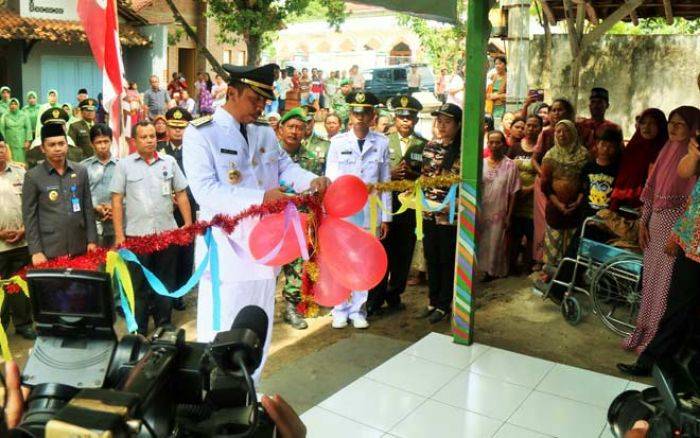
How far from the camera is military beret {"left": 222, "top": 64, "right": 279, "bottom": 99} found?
3114mm

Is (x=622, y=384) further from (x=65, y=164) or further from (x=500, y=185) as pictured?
(x=65, y=164)

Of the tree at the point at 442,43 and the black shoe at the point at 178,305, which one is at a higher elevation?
the tree at the point at 442,43

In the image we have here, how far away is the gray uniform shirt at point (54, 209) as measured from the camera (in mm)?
4457

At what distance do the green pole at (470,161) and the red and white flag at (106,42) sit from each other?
2287mm

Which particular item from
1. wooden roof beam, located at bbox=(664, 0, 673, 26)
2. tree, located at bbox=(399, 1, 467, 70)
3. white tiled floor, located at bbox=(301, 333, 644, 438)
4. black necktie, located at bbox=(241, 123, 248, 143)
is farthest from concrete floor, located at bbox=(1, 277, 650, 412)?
tree, located at bbox=(399, 1, 467, 70)

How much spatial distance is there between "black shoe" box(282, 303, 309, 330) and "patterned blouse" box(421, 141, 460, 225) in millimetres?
1368

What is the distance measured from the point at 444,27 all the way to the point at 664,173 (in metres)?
19.8

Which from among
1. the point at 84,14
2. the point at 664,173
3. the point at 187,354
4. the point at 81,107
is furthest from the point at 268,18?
the point at 187,354

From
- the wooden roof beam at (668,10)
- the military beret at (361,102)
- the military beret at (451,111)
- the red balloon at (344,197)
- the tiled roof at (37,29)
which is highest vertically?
the tiled roof at (37,29)

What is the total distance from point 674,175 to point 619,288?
1147 mm

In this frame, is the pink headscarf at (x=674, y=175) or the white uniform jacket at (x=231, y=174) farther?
the pink headscarf at (x=674, y=175)

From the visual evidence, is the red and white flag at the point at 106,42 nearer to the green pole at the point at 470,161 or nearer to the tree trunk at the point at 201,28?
the green pole at the point at 470,161

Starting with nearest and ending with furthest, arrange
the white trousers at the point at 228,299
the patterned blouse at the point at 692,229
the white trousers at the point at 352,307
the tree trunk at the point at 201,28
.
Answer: the white trousers at the point at 228,299, the patterned blouse at the point at 692,229, the white trousers at the point at 352,307, the tree trunk at the point at 201,28

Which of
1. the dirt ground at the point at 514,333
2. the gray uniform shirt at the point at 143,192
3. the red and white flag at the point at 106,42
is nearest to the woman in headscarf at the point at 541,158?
the dirt ground at the point at 514,333
